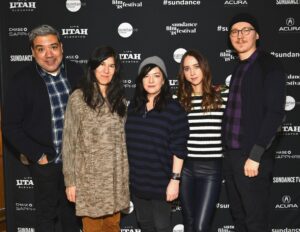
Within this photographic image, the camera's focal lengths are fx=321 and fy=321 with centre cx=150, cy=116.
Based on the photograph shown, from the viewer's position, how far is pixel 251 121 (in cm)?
200

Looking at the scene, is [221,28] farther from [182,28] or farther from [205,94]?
[205,94]

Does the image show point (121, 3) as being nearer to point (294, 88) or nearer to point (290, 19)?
point (290, 19)

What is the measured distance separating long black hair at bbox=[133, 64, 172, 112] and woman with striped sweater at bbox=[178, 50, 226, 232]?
19 cm

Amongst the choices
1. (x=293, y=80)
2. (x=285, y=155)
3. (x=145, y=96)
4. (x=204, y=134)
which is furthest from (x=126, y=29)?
(x=285, y=155)

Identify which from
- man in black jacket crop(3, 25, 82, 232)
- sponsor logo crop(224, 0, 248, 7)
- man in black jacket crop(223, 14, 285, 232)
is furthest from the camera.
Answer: sponsor logo crop(224, 0, 248, 7)

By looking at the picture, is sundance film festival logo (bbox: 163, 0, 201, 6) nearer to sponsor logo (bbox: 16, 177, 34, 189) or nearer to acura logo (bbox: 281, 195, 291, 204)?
acura logo (bbox: 281, 195, 291, 204)

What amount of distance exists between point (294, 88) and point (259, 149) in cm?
122

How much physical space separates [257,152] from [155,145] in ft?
2.02

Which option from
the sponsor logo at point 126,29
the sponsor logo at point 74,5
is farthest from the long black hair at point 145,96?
the sponsor logo at point 74,5

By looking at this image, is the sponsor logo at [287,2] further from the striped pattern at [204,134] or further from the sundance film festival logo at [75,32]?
the sundance film festival logo at [75,32]

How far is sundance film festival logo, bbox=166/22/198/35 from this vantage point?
2.81 m

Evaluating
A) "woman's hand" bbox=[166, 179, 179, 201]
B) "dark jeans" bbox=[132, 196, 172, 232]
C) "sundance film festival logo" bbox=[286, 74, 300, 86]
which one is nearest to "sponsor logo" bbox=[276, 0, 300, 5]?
"sundance film festival logo" bbox=[286, 74, 300, 86]

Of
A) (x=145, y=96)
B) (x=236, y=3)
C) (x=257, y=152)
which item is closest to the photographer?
(x=257, y=152)

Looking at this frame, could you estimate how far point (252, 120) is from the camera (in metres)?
2.00
